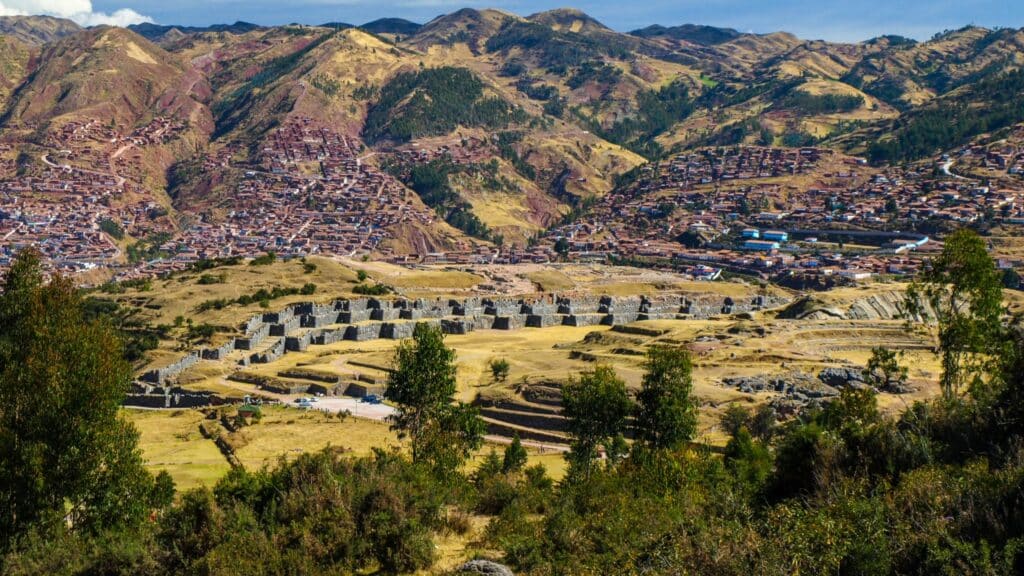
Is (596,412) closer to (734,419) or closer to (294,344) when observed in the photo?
(734,419)

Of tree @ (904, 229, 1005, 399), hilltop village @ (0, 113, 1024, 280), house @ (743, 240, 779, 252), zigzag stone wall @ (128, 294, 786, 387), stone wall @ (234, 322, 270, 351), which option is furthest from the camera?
house @ (743, 240, 779, 252)

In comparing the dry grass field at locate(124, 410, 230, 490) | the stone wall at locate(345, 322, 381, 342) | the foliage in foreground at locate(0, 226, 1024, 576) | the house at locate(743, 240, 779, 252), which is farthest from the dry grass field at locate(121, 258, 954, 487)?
the house at locate(743, 240, 779, 252)

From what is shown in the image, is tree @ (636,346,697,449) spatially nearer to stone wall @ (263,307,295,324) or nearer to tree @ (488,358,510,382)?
tree @ (488,358,510,382)

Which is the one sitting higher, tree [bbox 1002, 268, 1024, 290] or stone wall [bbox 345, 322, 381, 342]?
tree [bbox 1002, 268, 1024, 290]

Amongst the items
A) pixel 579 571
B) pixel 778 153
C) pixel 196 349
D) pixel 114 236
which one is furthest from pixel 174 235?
pixel 579 571

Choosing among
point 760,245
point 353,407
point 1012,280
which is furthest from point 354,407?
point 760,245

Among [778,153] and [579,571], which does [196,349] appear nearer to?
[579,571]

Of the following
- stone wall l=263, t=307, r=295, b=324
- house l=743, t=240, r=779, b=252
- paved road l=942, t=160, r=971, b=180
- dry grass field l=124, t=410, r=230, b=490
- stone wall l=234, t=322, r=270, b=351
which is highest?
paved road l=942, t=160, r=971, b=180
